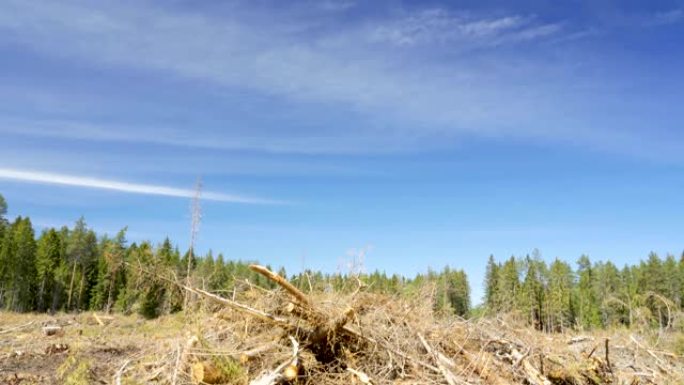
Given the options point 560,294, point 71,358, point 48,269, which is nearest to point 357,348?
point 71,358

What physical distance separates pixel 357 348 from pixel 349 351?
0.13m

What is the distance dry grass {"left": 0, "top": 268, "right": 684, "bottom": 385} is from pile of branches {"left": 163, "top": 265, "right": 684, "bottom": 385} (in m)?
0.01

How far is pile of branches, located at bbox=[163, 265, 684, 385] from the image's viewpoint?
5.88m

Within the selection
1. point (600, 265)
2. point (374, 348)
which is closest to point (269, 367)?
point (374, 348)

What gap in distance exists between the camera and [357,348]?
6414 millimetres

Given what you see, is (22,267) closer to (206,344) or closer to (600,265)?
(206,344)

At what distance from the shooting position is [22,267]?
50156 millimetres

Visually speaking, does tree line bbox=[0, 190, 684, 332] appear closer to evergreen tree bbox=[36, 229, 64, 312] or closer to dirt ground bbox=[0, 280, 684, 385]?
evergreen tree bbox=[36, 229, 64, 312]

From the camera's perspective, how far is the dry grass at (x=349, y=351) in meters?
5.95

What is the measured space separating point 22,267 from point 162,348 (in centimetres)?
5307

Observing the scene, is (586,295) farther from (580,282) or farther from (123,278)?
(123,278)

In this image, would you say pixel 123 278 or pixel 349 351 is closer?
pixel 349 351

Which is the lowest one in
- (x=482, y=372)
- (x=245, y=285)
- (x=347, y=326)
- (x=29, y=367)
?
(x=29, y=367)

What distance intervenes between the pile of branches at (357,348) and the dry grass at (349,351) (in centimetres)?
1
